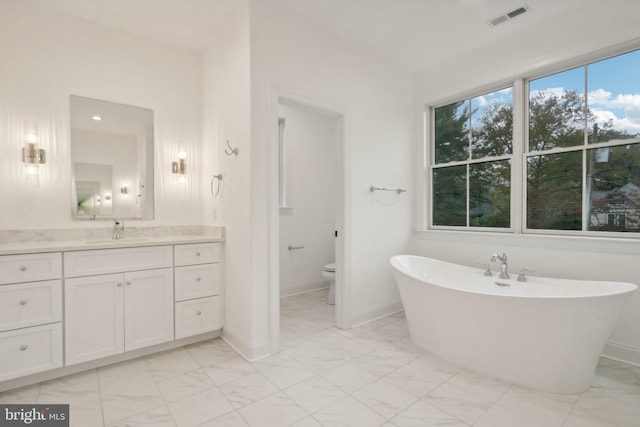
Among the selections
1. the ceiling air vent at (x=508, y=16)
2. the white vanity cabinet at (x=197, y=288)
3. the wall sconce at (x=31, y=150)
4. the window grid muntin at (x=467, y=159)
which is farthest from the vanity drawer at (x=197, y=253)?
the ceiling air vent at (x=508, y=16)

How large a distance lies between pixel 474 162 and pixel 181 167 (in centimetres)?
303

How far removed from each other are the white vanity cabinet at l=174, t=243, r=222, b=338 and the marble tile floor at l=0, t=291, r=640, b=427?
22 cm

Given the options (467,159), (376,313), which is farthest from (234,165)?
(467,159)

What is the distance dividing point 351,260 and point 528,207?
172 centimetres

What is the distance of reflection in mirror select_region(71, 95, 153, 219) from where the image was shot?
2.49 m

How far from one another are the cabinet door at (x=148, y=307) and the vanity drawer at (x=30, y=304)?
395 millimetres

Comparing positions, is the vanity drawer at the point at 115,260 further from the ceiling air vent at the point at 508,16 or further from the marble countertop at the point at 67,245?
the ceiling air vent at the point at 508,16

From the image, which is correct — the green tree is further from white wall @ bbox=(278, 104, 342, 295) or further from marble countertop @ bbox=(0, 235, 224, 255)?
marble countertop @ bbox=(0, 235, 224, 255)

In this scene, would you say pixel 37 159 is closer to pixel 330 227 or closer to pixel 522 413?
pixel 330 227

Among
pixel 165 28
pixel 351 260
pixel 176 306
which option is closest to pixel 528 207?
pixel 351 260

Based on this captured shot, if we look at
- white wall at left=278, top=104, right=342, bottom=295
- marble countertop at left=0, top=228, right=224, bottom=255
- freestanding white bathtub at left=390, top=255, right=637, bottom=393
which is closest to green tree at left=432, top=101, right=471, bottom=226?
freestanding white bathtub at left=390, top=255, right=637, bottom=393

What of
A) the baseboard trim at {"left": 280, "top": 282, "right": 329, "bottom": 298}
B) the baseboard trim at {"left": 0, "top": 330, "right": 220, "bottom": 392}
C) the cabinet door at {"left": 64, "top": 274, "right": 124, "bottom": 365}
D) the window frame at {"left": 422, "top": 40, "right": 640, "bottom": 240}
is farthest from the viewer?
the baseboard trim at {"left": 280, "top": 282, "right": 329, "bottom": 298}

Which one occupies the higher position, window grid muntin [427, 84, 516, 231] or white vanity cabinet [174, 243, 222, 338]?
window grid muntin [427, 84, 516, 231]

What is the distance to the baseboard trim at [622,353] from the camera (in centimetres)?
221
